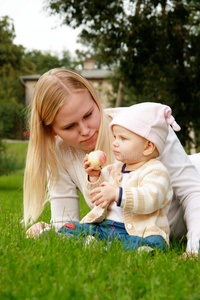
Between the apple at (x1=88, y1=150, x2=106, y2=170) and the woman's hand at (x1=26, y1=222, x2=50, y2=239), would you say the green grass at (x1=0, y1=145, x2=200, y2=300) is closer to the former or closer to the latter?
the woman's hand at (x1=26, y1=222, x2=50, y2=239)

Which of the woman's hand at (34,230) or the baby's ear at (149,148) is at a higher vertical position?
the baby's ear at (149,148)

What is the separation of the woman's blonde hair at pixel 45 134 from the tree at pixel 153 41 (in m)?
9.39

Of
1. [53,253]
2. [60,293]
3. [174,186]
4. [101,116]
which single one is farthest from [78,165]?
[60,293]

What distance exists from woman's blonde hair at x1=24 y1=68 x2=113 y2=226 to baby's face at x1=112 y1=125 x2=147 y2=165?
0.50 metres

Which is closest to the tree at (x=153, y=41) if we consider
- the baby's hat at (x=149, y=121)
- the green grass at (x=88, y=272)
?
the baby's hat at (x=149, y=121)

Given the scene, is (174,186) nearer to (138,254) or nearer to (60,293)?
(138,254)

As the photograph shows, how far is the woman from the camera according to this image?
3326mm

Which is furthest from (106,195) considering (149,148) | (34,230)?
(34,230)

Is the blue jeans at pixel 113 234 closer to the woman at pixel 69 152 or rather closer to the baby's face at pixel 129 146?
the woman at pixel 69 152

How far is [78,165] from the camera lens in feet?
13.0

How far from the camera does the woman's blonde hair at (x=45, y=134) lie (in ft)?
11.6

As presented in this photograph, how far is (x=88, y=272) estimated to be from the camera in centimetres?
215

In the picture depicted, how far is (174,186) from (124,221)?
22.5 inches

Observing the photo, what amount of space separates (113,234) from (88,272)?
2.94ft
